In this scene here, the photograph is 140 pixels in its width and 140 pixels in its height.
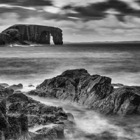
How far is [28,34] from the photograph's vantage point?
150 meters

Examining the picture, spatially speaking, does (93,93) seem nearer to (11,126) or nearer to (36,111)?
(36,111)

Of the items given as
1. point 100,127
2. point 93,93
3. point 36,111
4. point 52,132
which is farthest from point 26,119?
point 93,93

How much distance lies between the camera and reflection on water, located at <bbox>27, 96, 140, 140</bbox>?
9125mm

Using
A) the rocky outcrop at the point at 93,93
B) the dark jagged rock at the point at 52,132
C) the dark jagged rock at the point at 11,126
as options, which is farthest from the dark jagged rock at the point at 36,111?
the rocky outcrop at the point at 93,93

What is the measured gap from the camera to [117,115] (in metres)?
11.5

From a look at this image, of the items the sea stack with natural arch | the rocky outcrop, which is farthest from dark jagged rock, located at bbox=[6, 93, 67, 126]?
the sea stack with natural arch

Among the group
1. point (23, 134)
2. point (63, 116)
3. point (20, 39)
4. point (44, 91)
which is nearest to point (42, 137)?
point (23, 134)

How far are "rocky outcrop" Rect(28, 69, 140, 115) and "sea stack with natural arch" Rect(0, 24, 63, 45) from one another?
4812 inches

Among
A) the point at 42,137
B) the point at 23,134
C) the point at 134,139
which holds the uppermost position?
the point at 23,134

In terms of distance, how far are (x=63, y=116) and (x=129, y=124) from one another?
2870 mm

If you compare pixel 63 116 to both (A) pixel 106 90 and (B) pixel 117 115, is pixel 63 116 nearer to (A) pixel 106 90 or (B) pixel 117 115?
(B) pixel 117 115

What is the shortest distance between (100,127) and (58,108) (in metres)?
1.85

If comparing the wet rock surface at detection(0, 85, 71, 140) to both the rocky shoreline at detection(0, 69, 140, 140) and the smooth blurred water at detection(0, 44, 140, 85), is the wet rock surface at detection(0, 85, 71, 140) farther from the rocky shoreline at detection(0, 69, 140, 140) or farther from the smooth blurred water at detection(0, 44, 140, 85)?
the smooth blurred water at detection(0, 44, 140, 85)

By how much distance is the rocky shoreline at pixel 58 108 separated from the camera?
639 centimetres
